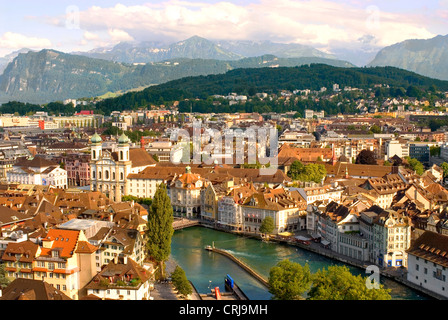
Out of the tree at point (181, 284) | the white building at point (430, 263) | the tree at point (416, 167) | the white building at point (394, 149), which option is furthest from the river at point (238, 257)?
the white building at point (394, 149)

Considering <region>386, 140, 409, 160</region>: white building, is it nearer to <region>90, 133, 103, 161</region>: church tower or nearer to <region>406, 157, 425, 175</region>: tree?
<region>406, 157, 425, 175</region>: tree

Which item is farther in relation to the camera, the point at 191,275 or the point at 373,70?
the point at 373,70

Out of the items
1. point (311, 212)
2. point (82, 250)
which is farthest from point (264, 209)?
point (82, 250)

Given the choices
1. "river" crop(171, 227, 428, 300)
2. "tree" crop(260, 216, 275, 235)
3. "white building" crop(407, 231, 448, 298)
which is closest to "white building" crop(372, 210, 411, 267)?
"river" crop(171, 227, 428, 300)

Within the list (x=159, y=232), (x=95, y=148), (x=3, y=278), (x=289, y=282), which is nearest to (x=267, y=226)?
(x=159, y=232)

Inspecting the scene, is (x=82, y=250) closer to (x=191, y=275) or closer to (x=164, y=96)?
(x=191, y=275)
